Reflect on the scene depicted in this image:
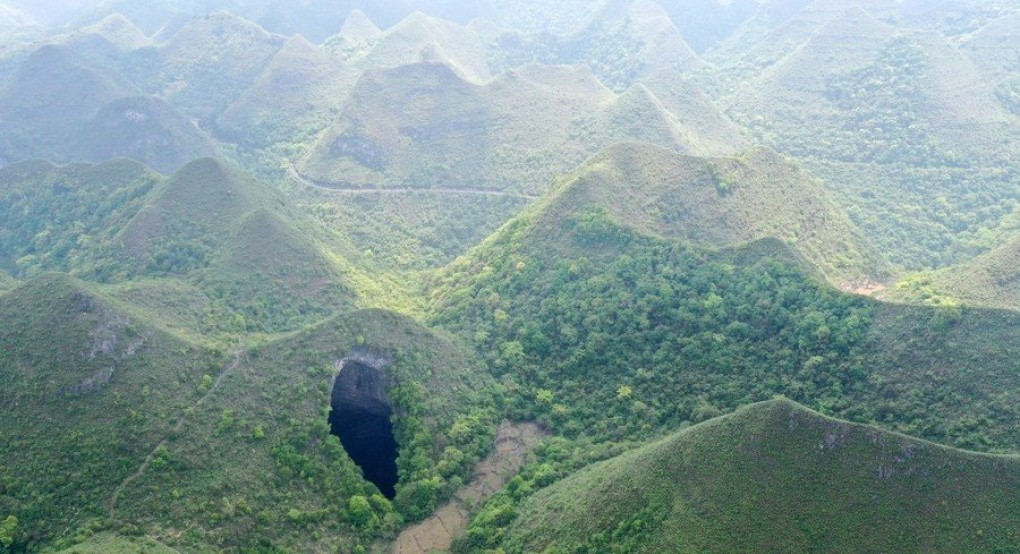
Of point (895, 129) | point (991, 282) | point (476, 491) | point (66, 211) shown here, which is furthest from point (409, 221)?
point (895, 129)

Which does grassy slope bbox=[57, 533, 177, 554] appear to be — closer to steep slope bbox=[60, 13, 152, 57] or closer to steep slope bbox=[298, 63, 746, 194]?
steep slope bbox=[298, 63, 746, 194]

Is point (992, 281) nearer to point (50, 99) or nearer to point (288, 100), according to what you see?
point (288, 100)

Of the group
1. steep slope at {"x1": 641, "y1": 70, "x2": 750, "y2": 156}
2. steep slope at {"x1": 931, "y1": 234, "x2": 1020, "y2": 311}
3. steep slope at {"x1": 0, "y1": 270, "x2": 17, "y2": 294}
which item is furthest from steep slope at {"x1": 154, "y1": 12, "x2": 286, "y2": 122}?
steep slope at {"x1": 931, "y1": 234, "x2": 1020, "y2": 311}

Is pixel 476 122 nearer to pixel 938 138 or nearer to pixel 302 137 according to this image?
pixel 302 137

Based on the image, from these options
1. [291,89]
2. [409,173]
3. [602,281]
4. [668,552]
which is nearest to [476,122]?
[409,173]

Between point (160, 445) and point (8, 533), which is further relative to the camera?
point (160, 445)

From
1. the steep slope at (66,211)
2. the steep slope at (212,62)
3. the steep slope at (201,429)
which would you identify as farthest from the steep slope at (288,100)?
the steep slope at (201,429)
